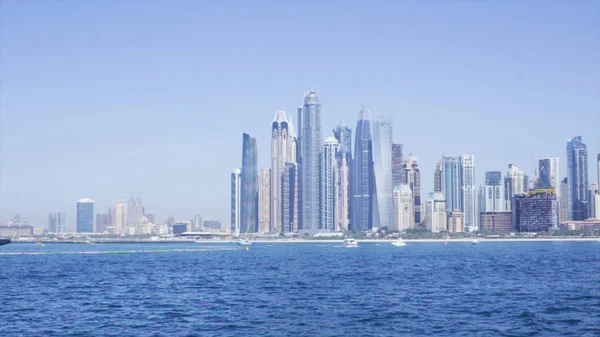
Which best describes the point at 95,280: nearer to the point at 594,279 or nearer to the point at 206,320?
the point at 206,320

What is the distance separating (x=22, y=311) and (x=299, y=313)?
784 inches

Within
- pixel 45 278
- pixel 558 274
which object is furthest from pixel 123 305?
pixel 558 274

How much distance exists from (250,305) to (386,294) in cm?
1315

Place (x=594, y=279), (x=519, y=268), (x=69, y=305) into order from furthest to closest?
1. (x=519, y=268)
2. (x=594, y=279)
3. (x=69, y=305)

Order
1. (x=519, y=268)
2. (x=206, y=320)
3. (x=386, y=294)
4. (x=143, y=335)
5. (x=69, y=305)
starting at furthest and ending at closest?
(x=519, y=268) → (x=386, y=294) → (x=69, y=305) → (x=206, y=320) → (x=143, y=335)

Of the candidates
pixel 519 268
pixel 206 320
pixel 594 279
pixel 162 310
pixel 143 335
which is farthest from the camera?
pixel 519 268

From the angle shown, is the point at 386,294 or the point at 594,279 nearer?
the point at 386,294

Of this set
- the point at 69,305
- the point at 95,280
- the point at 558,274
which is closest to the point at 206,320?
the point at 69,305

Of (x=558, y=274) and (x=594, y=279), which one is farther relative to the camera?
(x=558, y=274)

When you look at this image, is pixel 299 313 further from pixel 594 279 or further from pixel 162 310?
pixel 594 279

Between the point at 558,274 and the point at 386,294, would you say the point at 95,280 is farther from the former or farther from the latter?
the point at 558,274

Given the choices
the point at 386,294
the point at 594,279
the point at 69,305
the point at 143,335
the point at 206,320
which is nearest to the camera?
the point at 143,335

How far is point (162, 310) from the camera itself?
176 feet

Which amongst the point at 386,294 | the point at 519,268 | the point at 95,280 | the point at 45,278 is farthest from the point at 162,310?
the point at 519,268
